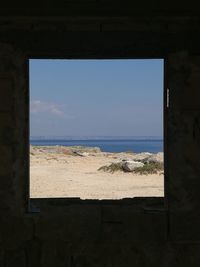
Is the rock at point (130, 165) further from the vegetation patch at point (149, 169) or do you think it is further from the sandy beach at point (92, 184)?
the sandy beach at point (92, 184)

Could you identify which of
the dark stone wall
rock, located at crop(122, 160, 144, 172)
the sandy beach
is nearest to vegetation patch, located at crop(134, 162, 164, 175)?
rock, located at crop(122, 160, 144, 172)

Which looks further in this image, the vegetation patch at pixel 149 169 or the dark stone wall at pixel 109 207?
the vegetation patch at pixel 149 169

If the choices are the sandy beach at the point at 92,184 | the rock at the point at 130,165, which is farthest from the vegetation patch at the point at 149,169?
the sandy beach at the point at 92,184

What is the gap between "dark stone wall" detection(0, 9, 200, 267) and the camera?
4773mm

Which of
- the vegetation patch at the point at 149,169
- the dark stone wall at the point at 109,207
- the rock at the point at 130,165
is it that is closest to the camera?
the dark stone wall at the point at 109,207

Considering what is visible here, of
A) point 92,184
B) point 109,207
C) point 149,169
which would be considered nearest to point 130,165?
point 149,169

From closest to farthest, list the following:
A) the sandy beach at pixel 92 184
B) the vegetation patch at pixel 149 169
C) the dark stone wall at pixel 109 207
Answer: the dark stone wall at pixel 109 207, the sandy beach at pixel 92 184, the vegetation patch at pixel 149 169

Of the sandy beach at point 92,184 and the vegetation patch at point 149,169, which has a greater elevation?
the vegetation patch at point 149,169

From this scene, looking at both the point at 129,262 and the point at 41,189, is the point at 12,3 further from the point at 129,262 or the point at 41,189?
the point at 41,189

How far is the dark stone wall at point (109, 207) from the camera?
15.7ft

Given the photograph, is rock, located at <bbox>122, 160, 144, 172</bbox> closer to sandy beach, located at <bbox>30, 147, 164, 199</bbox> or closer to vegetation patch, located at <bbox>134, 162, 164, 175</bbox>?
vegetation patch, located at <bbox>134, 162, 164, 175</bbox>

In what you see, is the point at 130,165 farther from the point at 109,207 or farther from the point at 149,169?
the point at 109,207

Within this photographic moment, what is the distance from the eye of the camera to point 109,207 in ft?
15.8

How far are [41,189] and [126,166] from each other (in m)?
5.60
